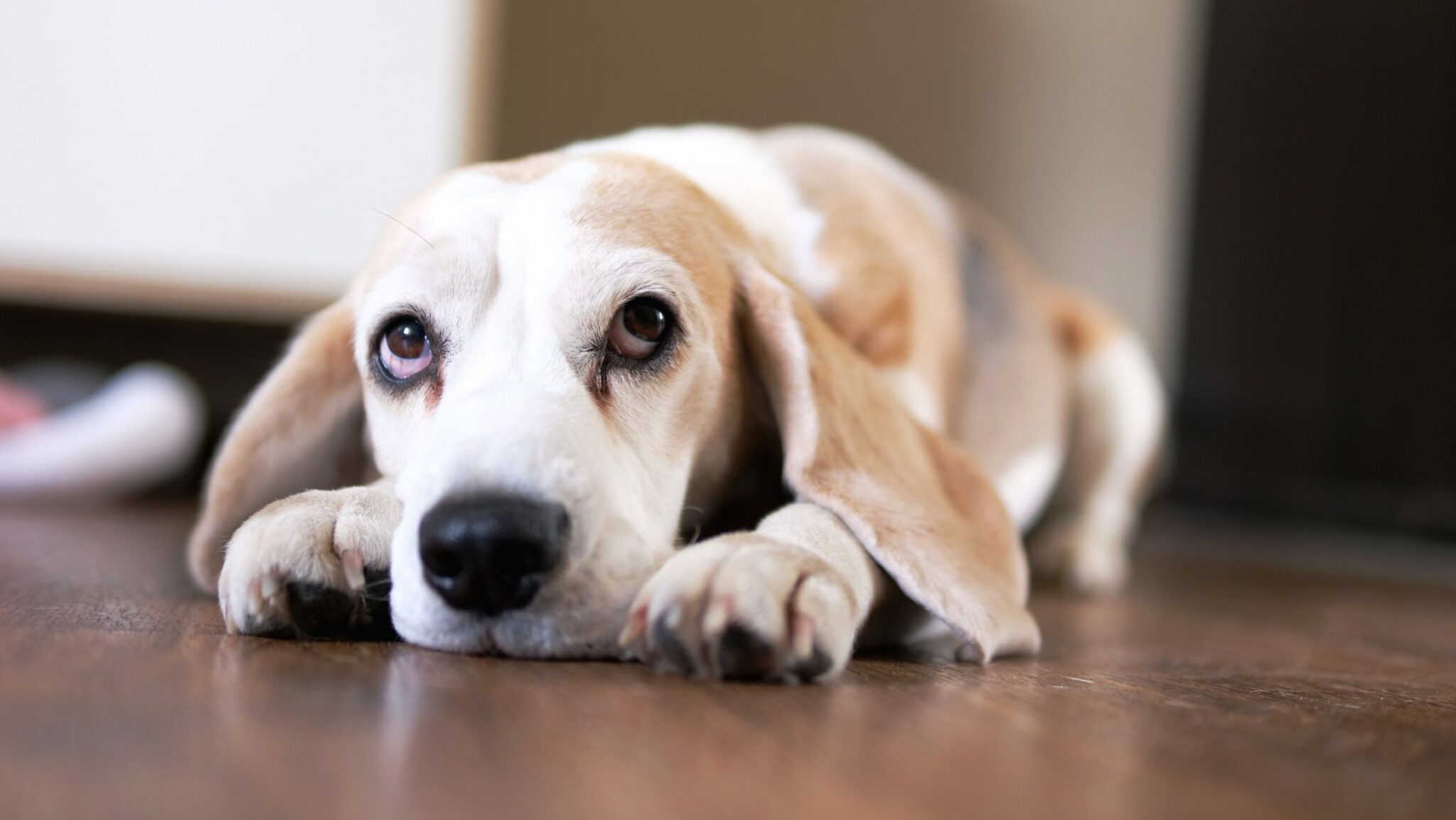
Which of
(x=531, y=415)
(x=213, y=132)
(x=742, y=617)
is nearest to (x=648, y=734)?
(x=742, y=617)

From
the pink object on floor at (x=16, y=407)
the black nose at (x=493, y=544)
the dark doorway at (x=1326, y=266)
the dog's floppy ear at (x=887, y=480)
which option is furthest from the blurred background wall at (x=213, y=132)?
the dark doorway at (x=1326, y=266)

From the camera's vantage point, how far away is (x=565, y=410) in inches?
60.4

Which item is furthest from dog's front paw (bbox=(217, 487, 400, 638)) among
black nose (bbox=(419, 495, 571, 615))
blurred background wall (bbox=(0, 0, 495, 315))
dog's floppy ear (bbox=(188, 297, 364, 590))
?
blurred background wall (bbox=(0, 0, 495, 315))

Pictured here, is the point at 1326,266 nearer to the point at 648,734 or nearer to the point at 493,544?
the point at 493,544

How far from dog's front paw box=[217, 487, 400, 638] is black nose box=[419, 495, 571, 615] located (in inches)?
7.6

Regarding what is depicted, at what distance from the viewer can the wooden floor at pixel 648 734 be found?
931mm

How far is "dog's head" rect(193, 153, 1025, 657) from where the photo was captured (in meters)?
1.40

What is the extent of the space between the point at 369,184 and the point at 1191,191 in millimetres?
4207

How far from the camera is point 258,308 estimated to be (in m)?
4.66

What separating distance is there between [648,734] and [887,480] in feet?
2.37

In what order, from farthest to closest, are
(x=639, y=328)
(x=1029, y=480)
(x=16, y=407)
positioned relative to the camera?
(x=16, y=407) < (x=1029, y=480) < (x=639, y=328)

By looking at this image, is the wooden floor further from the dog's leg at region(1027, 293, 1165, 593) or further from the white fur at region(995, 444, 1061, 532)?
the dog's leg at region(1027, 293, 1165, 593)

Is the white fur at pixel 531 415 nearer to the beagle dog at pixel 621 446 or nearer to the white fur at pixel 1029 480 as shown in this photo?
the beagle dog at pixel 621 446

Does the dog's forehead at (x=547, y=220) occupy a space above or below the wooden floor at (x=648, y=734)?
above
